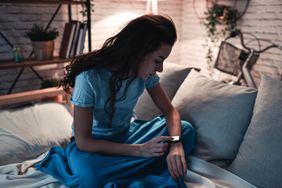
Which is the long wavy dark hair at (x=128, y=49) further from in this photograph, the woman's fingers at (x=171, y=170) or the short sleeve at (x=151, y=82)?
the woman's fingers at (x=171, y=170)

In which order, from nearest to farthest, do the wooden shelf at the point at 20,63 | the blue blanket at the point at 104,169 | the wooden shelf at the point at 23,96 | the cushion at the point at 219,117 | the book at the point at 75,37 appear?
the blue blanket at the point at 104,169 → the cushion at the point at 219,117 → the wooden shelf at the point at 23,96 → the wooden shelf at the point at 20,63 → the book at the point at 75,37

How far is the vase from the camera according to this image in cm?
185

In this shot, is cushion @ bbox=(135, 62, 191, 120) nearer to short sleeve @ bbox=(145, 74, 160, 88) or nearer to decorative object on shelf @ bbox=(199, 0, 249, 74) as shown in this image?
short sleeve @ bbox=(145, 74, 160, 88)

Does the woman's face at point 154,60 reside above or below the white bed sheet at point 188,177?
above

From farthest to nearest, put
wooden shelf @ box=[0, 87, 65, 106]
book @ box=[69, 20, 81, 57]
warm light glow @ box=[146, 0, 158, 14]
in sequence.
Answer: warm light glow @ box=[146, 0, 158, 14] → book @ box=[69, 20, 81, 57] → wooden shelf @ box=[0, 87, 65, 106]

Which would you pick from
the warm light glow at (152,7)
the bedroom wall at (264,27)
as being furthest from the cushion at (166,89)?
the bedroom wall at (264,27)

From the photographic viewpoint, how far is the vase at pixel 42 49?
6.06 ft

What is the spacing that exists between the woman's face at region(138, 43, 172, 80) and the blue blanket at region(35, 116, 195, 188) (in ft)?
1.02

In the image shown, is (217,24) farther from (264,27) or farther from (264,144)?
(264,144)

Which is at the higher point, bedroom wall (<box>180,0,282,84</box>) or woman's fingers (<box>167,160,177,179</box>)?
bedroom wall (<box>180,0,282,84</box>)

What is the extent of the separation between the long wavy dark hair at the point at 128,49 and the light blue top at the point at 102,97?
3 cm

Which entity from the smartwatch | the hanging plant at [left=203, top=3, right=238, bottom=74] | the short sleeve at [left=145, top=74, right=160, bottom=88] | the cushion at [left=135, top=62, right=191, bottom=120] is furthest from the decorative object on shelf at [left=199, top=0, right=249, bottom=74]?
the smartwatch

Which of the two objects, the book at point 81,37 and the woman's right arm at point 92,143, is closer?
the woman's right arm at point 92,143

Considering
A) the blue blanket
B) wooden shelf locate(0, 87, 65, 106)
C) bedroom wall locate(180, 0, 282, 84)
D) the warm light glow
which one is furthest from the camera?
the warm light glow
